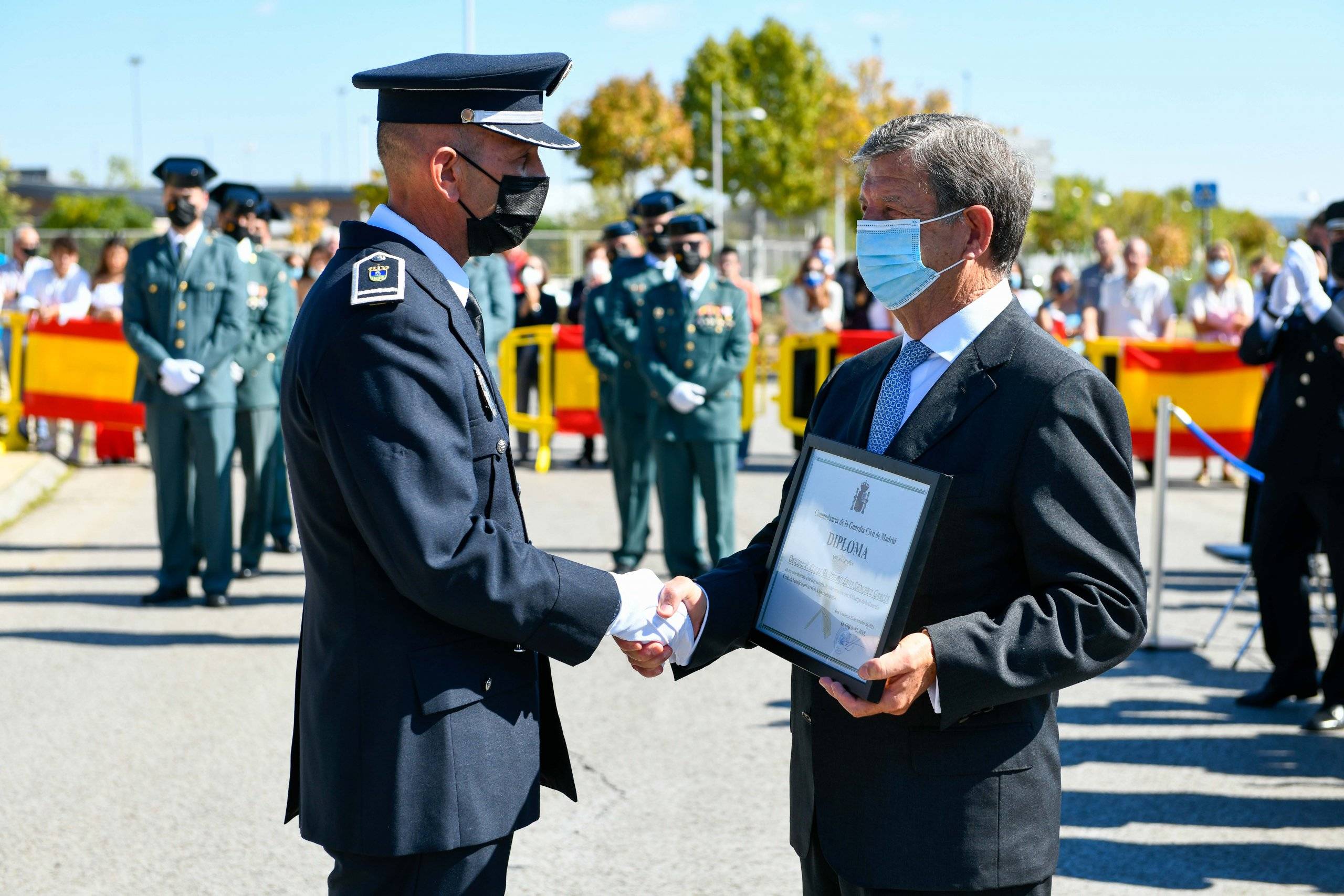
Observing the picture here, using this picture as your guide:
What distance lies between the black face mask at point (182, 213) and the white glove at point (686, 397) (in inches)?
118

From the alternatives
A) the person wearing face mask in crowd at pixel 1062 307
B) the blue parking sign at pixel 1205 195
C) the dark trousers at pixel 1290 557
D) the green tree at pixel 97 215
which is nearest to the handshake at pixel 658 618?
the dark trousers at pixel 1290 557

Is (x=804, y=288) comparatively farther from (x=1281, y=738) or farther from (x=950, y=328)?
(x=950, y=328)

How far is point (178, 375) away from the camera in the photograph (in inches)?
301

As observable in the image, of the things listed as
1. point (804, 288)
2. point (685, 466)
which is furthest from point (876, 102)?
point (685, 466)

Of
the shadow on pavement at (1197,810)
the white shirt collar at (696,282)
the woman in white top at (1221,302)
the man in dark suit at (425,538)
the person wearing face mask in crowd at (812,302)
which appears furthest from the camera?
the person wearing face mask in crowd at (812,302)

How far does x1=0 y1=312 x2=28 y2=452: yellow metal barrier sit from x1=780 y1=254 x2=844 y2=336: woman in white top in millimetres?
7729

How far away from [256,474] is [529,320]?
6265mm

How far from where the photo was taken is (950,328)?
239cm

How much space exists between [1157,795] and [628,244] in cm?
784

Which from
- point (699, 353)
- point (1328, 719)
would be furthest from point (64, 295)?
point (1328, 719)

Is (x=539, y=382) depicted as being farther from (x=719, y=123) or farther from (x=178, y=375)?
(x=719, y=123)

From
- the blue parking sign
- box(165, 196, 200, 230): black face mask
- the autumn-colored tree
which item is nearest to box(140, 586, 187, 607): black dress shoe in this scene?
box(165, 196, 200, 230): black face mask

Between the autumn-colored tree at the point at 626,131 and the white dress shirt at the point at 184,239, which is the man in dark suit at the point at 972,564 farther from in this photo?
the autumn-colored tree at the point at 626,131

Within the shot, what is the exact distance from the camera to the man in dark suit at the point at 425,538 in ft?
7.48
